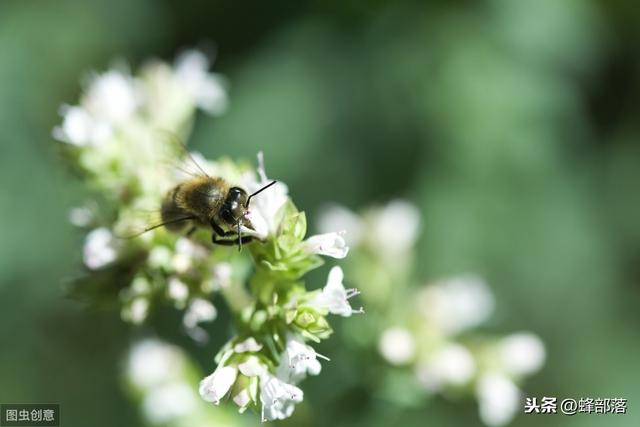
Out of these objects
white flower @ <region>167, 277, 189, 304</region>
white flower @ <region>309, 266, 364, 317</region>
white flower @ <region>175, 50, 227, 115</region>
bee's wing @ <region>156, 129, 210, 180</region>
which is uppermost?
white flower @ <region>175, 50, 227, 115</region>

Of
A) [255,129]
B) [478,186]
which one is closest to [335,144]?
[255,129]

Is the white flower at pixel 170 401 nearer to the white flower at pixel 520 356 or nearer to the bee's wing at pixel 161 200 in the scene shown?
the bee's wing at pixel 161 200

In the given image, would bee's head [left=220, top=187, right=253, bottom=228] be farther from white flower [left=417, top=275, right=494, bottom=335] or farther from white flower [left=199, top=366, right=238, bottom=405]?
white flower [left=417, top=275, right=494, bottom=335]

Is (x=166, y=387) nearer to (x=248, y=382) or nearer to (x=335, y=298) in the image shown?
(x=248, y=382)

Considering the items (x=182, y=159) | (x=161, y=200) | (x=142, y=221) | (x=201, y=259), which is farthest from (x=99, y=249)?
(x=182, y=159)

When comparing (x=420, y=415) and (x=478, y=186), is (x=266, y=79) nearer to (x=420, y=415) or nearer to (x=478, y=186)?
(x=478, y=186)

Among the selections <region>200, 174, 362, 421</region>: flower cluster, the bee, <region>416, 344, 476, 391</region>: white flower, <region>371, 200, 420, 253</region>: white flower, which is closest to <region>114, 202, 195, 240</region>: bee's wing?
the bee
